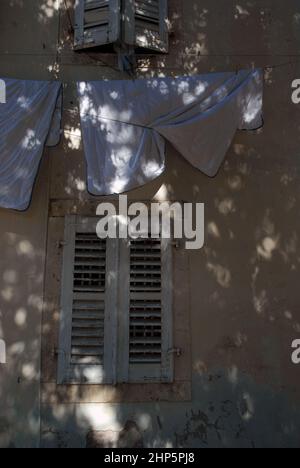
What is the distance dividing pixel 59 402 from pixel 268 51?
4.39m

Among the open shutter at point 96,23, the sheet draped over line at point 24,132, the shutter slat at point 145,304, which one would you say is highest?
the open shutter at point 96,23

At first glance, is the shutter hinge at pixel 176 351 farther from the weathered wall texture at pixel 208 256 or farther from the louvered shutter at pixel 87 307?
the louvered shutter at pixel 87 307

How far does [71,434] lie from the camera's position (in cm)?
483

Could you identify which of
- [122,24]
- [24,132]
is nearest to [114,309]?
[24,132]

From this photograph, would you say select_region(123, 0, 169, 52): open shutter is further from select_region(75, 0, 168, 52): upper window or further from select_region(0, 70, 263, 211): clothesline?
select_region(0, 70, 263, 211): clothesline

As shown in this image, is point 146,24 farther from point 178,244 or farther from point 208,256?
point 208,256

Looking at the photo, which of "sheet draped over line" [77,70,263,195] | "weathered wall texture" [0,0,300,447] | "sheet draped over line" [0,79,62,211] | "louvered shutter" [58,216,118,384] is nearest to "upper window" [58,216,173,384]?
"louvered shutter" [58,216,118,384]

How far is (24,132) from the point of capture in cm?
500

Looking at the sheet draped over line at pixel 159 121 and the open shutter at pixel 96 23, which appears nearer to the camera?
the sheet draped over line at pixel 159 121

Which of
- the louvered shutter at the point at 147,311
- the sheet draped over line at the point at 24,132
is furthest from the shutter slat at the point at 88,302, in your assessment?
the sheet draped over line at the point at 24,132

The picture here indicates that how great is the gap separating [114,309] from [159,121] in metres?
1.89

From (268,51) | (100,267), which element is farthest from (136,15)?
(100,267)

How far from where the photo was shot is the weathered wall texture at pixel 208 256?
4.90m

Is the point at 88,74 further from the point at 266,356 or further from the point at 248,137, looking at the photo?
the point at 266,356
